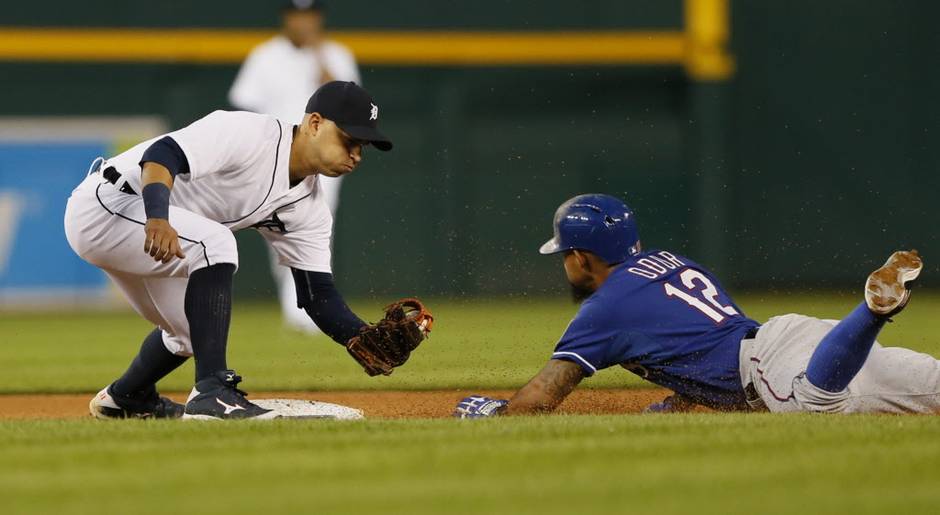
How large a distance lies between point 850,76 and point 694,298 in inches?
326

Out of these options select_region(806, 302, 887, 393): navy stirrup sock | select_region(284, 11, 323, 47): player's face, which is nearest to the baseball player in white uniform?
select_region(806, 302, 887, 393): navy stirrup sock

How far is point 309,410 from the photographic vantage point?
4.33 m

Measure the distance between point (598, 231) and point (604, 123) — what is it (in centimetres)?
750

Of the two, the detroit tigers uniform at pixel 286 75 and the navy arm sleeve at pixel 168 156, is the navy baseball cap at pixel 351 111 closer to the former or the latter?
the navy arm sleeve at pixel 168 156

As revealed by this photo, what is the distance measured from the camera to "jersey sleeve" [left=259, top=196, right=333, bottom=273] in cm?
454

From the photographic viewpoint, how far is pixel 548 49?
1153 cm

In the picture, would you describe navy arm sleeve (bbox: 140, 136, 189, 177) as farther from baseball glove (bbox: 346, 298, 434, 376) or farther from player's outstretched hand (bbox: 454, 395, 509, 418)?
player's outstretched hand (bbox: 454, 395, 509, 418)

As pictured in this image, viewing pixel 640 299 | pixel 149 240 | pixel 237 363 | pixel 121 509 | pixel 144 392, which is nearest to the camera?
pixel 121 509

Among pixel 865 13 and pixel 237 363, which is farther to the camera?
pixel 865 13

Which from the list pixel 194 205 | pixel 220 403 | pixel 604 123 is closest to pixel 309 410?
pixel 220 403

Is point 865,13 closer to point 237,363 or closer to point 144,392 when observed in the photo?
point 237,363

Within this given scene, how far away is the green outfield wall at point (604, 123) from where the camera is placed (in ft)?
37.3

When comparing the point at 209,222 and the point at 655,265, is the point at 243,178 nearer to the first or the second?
the point at 209,222

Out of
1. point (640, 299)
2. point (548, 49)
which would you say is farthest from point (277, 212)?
point (548, 49)
